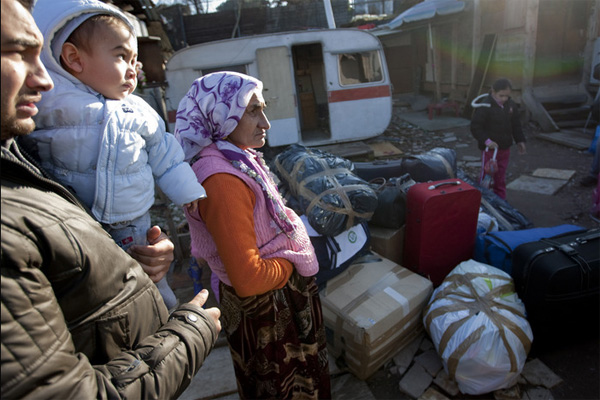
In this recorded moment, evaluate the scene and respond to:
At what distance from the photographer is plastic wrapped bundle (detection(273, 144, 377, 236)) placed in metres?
2.73

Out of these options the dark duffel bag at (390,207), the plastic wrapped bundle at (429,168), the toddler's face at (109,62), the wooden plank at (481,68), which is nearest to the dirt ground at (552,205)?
the dark duffel bag at (390,207)

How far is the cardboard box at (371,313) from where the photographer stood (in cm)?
243

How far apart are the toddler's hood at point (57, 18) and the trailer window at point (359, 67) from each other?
732cm

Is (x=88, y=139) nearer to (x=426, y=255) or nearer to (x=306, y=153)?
(x=306, y=153)

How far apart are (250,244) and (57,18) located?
101cm

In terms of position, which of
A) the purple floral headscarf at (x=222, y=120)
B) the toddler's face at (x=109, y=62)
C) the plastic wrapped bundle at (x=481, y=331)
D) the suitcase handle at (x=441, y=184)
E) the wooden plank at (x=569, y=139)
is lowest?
the wooden plank at (x=569, y=139)

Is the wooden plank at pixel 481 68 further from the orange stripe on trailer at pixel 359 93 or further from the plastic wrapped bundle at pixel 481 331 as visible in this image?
the plastic wrapped bundle at pixel 481 331

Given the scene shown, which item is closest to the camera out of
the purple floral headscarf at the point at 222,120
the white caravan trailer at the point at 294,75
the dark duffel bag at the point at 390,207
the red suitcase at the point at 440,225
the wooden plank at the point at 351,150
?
the purple floral headscarf at the point at 222,120

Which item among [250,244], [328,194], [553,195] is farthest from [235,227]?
[553,195]

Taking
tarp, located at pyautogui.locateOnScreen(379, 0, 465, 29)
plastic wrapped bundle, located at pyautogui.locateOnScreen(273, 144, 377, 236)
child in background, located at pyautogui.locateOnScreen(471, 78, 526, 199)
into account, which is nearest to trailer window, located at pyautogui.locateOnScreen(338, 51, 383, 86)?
child in background, located at pyautogui.locateOnScreen(471, 78, 526, 199)

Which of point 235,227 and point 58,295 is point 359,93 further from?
point 58,295

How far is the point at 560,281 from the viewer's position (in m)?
2.39

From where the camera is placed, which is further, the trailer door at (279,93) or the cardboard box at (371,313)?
the trailer door at (279,93)

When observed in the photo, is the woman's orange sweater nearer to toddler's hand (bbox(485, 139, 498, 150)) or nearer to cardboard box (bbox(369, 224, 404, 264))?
cardboard box (bbox(369, 224, 404, 264))
